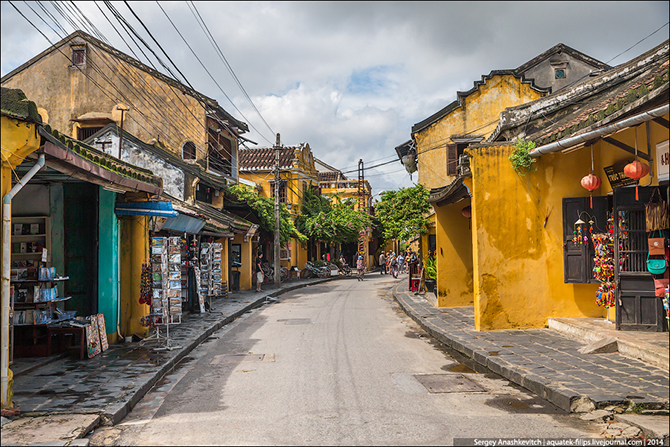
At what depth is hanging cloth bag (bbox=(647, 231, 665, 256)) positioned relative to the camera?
27.0 ft

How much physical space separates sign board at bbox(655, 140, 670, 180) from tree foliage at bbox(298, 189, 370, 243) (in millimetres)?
27631

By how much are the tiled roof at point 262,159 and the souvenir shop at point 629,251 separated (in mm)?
26085

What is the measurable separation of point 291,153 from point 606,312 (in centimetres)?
2819

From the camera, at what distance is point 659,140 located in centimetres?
848

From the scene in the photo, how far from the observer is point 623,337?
27.4 ft

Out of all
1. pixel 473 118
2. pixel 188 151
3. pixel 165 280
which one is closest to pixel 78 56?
pixel 188 151

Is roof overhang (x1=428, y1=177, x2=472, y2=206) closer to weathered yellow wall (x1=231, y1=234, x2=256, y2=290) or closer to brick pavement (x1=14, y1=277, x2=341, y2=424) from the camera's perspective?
brick pavement (x1=14, y1=277, x2=341, y2=424)

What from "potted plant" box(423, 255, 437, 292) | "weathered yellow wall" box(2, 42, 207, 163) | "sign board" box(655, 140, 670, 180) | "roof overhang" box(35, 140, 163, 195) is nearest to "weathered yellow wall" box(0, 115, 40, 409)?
"roof overhang" box(35, 140, 163, 195)

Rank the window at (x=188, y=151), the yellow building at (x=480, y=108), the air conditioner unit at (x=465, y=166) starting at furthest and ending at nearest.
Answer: the window at (x=188, y=151) → the yellow building at (x=480, y=108) → the air conditioner unit at (x=465, y=166)

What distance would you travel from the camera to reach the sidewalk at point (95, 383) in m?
5.78

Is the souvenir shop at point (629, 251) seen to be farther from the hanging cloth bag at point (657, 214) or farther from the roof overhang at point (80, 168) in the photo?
the roof overhang at point (80, 168)

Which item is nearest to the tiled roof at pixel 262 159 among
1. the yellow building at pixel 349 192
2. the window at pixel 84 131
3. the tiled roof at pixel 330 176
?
the yellow building at pixel 349 192

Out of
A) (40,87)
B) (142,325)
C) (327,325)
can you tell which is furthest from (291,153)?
(142,325)

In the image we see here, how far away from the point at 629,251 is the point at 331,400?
19.9ft
